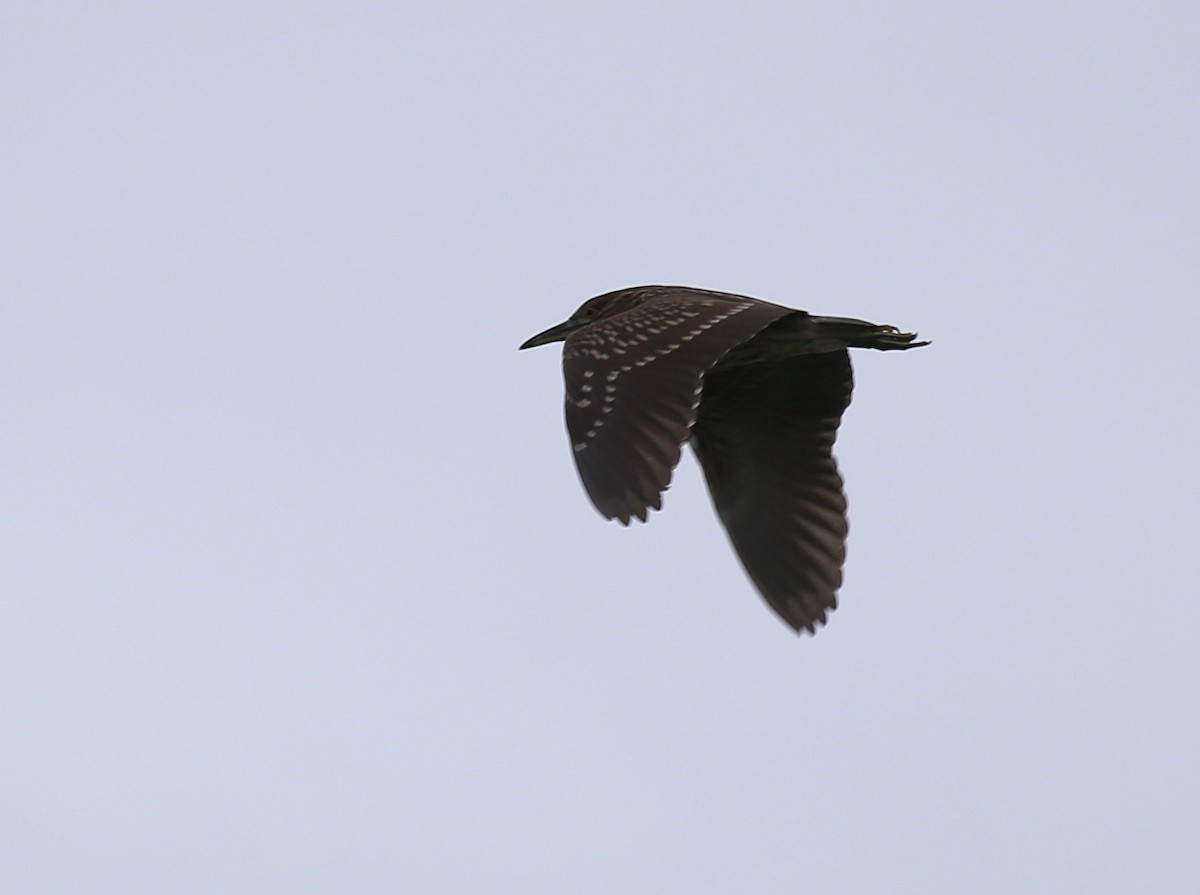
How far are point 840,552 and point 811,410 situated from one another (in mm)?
965

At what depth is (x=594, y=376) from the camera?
10820 millimetres

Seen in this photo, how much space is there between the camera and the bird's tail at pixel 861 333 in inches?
468

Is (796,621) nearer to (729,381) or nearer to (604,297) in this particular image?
(729,381)

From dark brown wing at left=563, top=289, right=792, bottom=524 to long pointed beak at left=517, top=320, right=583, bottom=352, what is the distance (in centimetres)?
183

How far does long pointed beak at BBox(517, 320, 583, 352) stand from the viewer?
1352cm

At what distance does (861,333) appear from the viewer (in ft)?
39.2

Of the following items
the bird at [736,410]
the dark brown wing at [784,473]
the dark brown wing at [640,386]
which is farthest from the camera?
the dark brown wing at [784,473]

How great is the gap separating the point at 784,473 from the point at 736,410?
54 centimetres

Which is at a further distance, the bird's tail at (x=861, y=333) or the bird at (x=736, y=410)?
the bird's tail at (x=861, y=333)

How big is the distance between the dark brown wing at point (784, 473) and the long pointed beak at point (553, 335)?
102 centimetres

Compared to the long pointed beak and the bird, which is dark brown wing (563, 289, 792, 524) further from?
the long pointed beak

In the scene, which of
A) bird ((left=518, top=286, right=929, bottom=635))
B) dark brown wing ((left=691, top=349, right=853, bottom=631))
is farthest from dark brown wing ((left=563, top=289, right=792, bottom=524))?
dark brown wing ((left=691, top=349, right=853, bottom=631))

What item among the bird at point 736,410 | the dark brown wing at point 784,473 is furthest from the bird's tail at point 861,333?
the dark brown wing at point 784,473

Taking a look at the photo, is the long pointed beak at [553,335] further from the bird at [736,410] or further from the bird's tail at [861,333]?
the bird's tail at [861,333]
